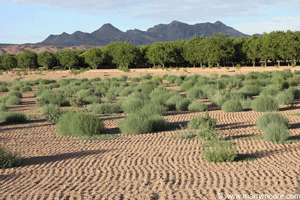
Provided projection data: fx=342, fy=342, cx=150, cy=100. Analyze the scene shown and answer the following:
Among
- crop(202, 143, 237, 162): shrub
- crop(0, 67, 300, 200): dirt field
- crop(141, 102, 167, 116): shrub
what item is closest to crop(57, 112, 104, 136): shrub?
crop(0, 67, 300, 200): dirt field

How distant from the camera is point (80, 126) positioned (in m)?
12.7

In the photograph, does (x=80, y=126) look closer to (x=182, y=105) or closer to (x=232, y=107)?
(x=182, y=105)

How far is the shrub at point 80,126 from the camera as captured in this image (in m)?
12.7

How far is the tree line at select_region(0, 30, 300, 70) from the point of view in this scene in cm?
6347

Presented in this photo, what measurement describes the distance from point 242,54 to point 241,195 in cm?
6815

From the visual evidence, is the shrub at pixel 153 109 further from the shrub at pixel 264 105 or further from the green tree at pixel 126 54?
the green tree at pixel 126 54

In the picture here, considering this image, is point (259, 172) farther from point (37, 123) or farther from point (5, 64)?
point (5, 64)

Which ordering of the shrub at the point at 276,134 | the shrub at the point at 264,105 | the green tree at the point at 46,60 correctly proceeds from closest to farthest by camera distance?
the shrub at the point at 276,134 → the shrub at the point at 264,105 → the green tree at the point at 46,60

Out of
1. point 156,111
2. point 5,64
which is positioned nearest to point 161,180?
point 156,111

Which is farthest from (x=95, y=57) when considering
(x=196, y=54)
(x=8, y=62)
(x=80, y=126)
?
(x=80, y=126)

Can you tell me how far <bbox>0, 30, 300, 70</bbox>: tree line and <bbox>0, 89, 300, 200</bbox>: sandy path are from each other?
55329mm

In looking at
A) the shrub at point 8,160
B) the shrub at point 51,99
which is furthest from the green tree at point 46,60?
the shrub at point 8,160

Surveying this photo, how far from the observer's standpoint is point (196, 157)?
29.8ft

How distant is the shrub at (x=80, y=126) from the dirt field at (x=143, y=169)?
1.36 feet
